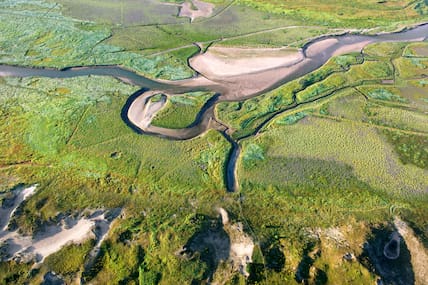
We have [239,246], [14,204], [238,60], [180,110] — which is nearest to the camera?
[239,246]

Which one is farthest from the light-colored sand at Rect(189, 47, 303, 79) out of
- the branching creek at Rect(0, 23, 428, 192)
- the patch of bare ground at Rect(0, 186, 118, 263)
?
the patch of bare ground at Rect(0, 186, 118, 263)

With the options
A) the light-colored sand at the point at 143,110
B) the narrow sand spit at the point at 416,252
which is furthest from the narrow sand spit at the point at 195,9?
the narrow sand spit at the point at 416,252

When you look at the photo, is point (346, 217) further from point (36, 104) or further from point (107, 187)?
point (36, 104)

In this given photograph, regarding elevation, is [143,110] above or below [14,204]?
above

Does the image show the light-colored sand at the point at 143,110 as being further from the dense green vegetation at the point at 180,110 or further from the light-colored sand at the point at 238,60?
the light-colored sand at the point at 238,60

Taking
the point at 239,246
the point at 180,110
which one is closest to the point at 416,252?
the point at 239,246

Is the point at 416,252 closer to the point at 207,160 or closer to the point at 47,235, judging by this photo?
the point at 207,160

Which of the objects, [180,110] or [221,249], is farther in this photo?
[180,110]
